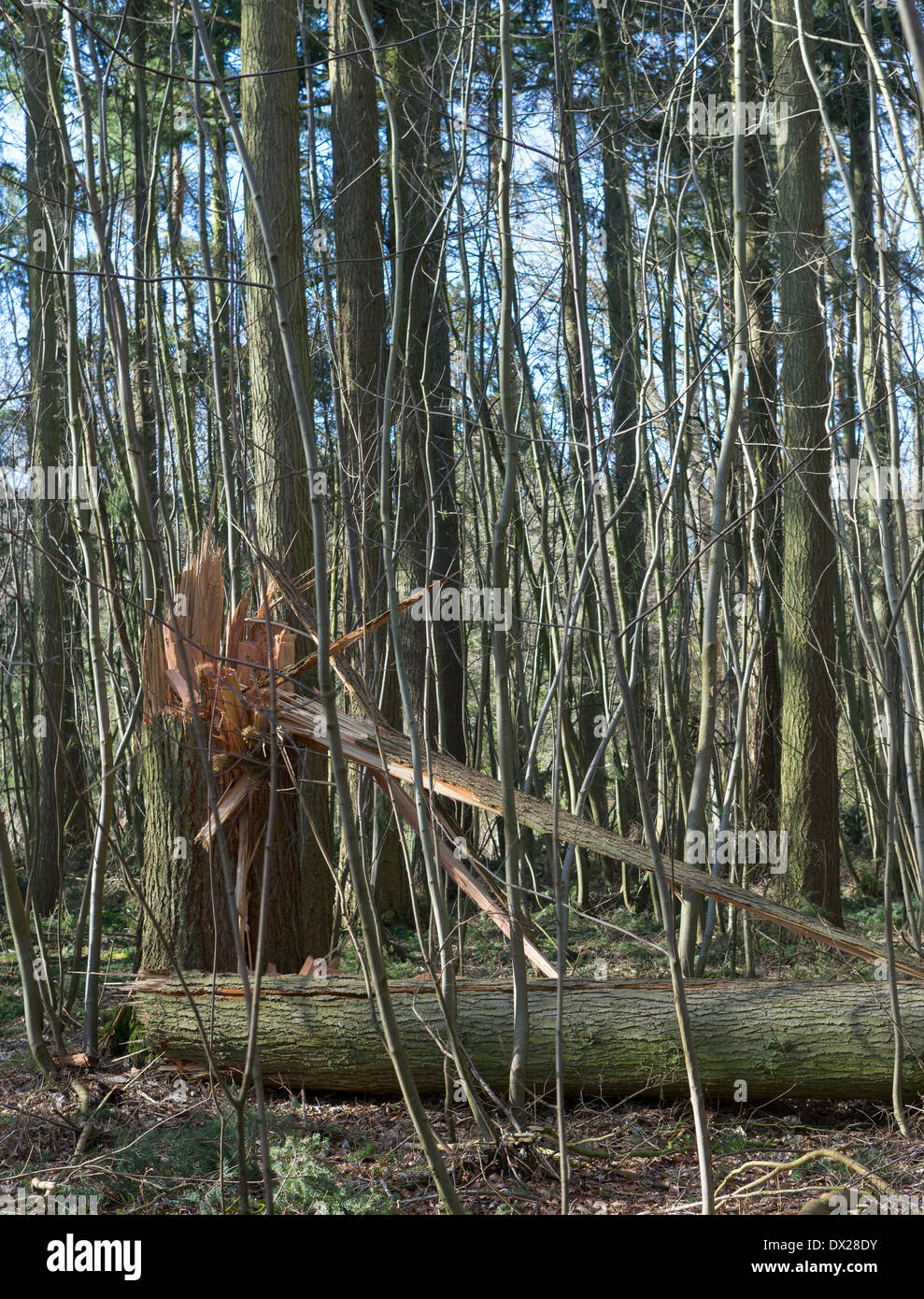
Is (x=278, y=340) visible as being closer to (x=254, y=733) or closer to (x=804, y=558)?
(x=254, y=733)

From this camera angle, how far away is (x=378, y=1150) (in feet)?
11.2

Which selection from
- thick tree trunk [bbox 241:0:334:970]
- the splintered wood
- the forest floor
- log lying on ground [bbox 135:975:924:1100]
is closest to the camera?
the forest floor

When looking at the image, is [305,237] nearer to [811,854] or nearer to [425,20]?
[425,20]

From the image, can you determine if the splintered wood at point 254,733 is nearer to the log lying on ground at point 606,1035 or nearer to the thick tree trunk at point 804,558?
the log lying on ground at point 606,1035

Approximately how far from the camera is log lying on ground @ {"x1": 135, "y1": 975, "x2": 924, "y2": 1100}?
3631mm

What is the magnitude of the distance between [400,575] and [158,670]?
4.39 m

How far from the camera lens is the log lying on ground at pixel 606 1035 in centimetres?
363

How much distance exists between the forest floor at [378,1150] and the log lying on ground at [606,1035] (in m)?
0.12

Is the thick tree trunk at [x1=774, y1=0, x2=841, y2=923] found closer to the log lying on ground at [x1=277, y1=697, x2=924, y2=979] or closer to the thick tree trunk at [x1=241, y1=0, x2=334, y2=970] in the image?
the log lying on ground at [x1=277, y1=697, x2=924, y2=979]

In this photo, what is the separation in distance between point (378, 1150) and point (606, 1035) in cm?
92

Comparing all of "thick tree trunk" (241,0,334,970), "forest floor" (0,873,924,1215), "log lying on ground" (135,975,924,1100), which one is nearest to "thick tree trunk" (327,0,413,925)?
"thick tree trunk" (241,0,334,970)

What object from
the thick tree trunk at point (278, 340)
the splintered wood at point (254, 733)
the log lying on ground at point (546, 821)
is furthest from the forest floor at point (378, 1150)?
the thick tree trunk at point (278, 340)

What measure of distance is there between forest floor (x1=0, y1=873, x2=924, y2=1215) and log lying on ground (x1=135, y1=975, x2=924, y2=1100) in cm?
12

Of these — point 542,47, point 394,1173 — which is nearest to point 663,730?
point 394,1173
